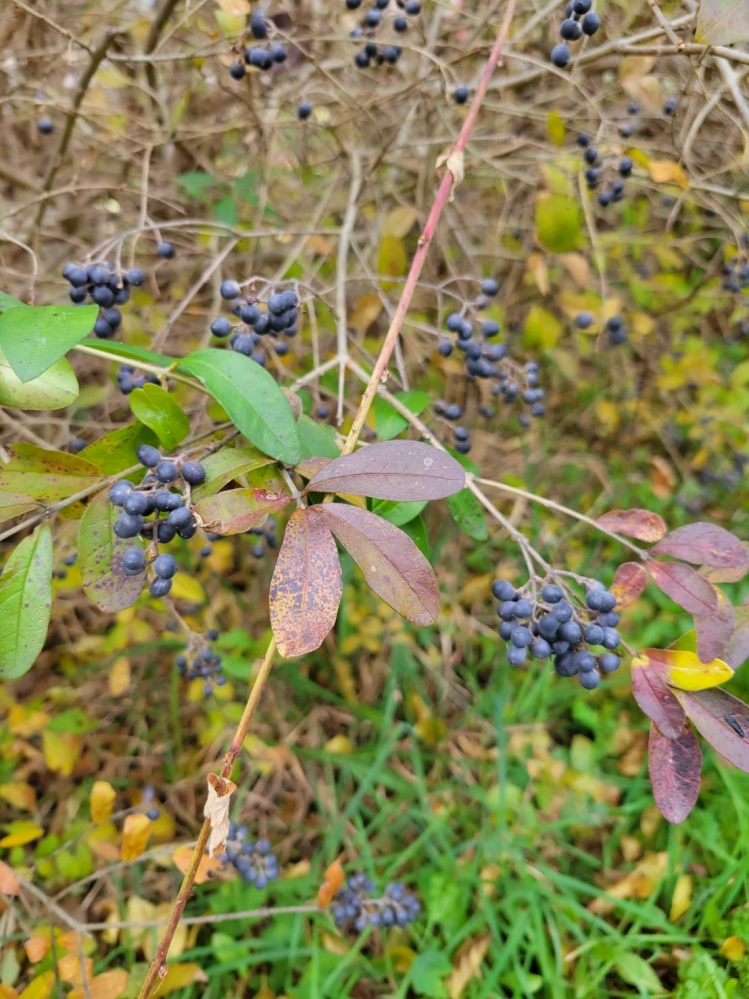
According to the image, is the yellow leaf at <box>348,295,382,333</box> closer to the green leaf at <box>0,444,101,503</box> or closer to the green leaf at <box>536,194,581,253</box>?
the green leaf at <box>536,194,581,253</box>

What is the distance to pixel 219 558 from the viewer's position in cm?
204

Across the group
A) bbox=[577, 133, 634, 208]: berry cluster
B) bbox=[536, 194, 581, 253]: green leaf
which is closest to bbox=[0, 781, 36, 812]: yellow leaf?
bbox=[536, 194, 581, 253]: green leaf

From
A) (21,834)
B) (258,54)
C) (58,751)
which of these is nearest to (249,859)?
(21,834)

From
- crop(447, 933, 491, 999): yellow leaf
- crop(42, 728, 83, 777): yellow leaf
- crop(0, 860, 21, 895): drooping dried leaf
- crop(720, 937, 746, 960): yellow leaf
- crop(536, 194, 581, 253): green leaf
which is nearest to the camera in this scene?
crop(0, 860, 21, 895): drooping dried leaf

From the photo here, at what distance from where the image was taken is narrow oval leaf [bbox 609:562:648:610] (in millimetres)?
963

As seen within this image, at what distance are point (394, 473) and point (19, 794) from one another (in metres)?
1.69

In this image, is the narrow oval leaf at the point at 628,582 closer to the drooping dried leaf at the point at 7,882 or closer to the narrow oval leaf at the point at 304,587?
the narrow oval leaf at the point at 304,587

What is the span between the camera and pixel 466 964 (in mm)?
1784

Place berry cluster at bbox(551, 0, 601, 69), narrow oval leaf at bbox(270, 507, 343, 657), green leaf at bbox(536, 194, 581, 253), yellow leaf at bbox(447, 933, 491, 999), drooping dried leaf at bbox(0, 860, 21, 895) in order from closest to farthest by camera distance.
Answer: narrow oval leaf at bbox(270, 507, 343, 657) < berry cluster at bbox(551, 0, 601, 69) < drooping dried leaf at bbox(0, 860, 21, 895) < green leaf at bbox(536, 194, 581, 253) < yellow leaf at bbox(447, 933, 491, 999)

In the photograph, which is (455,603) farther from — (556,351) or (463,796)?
(556,351)

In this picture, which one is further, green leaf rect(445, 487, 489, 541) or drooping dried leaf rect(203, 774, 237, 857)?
green leaf rect(445, 487, 489, 541)

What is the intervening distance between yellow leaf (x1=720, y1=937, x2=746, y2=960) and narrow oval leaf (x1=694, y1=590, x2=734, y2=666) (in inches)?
49.3

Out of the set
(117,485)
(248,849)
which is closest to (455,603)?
(248,849)

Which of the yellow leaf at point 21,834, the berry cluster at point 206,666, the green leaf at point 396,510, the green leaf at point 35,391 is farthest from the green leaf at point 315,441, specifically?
the yellow leaf at point 21,834
